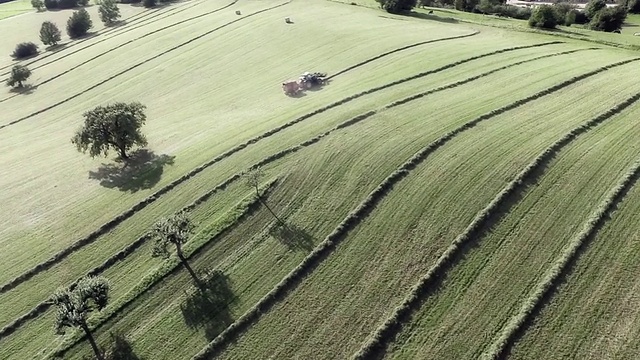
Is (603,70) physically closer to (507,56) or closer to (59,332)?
(507,56)

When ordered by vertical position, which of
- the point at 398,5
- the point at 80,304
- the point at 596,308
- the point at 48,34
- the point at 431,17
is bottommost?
the point at 596,308

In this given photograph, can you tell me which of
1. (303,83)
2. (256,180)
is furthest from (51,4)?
(256,180)

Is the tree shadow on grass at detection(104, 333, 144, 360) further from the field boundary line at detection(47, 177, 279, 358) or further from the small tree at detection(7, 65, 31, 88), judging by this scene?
the small tree at detection(7, 65, 31, 88)

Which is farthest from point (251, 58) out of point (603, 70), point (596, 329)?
point (596, 329)

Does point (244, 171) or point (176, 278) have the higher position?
point (244, 171)

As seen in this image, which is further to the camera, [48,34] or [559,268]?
[48,34]

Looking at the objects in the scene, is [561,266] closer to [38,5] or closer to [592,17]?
[592,17]
